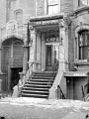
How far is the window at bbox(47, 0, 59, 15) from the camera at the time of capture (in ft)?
54.3

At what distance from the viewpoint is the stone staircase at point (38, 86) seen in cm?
1248

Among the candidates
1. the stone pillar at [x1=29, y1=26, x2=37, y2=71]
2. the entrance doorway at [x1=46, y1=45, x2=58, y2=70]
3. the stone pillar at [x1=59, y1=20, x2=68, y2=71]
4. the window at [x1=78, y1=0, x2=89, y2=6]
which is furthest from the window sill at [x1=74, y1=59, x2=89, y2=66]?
the window at [x1=78, y1=0, x2=89, y2=6]

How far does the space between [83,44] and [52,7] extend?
4.29 m

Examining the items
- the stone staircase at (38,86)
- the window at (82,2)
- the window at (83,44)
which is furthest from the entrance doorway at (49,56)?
the window at (82,2)

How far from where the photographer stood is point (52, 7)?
16.7m

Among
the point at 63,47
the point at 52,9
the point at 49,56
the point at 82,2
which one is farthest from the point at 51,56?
the point at 82,2

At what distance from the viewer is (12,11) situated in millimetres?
19188

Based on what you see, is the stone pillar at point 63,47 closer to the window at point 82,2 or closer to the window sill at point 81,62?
the window sill at point 81,62

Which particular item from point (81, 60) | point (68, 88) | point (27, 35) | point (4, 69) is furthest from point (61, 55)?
point (4, 69)

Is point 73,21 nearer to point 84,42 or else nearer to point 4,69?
point 84,42

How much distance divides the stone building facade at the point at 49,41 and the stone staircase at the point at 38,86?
0.61m

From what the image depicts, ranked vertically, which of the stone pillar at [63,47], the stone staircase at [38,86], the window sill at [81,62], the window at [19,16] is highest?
the window at [19,16]

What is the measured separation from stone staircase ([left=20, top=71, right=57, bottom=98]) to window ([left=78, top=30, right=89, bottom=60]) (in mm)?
2657

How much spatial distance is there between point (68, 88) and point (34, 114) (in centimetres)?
779
